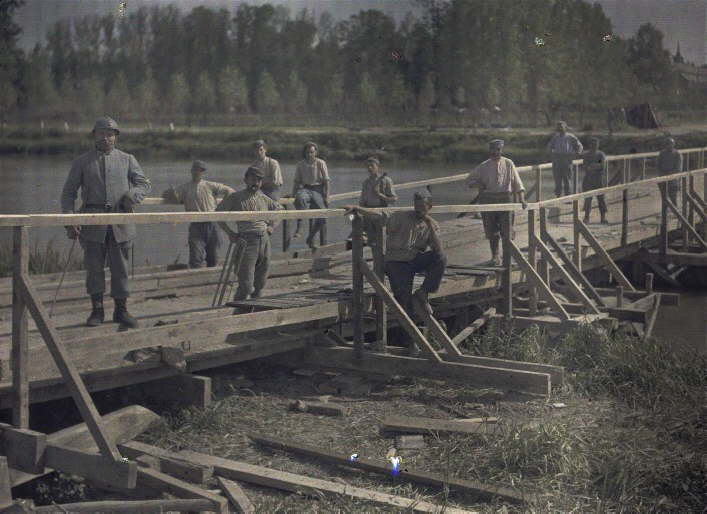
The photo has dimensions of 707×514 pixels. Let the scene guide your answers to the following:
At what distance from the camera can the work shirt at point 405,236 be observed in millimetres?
10219

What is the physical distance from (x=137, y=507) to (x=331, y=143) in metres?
60.7

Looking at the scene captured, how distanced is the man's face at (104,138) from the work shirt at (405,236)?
2.76 metres

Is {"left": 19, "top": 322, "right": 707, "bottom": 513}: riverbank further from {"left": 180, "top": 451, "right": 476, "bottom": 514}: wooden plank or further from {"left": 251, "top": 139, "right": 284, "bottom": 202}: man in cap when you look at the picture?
{"left": 251, "top": 139, "right": 284, "bottom": 202}: man in cap

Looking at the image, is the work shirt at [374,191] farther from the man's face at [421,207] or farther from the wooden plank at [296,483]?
the wooden plank at [296,483]

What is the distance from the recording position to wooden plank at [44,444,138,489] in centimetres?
673

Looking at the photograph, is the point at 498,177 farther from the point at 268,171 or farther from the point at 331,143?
the point at 331,143

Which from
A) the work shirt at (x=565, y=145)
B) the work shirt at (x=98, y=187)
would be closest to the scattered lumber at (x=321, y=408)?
the work shirt at (x=98, y=187)

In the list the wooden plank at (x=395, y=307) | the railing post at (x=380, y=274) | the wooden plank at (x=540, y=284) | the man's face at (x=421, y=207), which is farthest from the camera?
the wooden plank at (x=540, y=284)

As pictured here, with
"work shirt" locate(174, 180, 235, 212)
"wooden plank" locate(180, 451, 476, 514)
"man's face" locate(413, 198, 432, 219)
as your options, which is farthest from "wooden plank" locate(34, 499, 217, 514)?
"work shirt" locate(174, 180, 235, 212)

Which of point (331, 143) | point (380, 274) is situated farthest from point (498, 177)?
point (331, 143)

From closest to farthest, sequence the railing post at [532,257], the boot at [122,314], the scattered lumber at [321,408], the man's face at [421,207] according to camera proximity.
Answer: the scattered lumber at [321,408] < the boot at [122,314] < the man's face at [421,207] < the railing post at [532,257]

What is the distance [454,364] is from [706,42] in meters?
3.85

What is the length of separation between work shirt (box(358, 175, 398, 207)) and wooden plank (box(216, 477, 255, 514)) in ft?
24.7

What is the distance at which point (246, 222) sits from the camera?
10.5 meters
